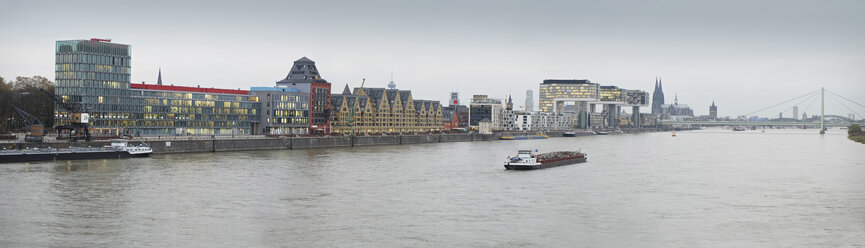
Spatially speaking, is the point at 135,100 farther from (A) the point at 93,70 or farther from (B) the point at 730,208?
(B) the point at 730,208

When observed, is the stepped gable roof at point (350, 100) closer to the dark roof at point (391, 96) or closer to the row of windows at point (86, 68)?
the dark roof at point (391, 96)

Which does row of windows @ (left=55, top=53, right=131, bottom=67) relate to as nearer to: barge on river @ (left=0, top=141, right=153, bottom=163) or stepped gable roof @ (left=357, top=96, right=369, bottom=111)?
barge on river @ (left=0, top=141, right=153, bottom=163)

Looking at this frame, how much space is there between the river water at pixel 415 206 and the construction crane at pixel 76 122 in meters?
A: 26.9

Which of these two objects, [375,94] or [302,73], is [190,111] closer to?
[302,73]

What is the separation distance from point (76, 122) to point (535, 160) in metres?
74.1

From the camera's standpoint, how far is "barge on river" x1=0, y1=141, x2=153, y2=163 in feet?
260

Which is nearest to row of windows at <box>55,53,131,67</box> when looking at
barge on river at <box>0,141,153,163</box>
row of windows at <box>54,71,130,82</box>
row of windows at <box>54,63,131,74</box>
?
row of windows at <box>54,63,131,74</box>

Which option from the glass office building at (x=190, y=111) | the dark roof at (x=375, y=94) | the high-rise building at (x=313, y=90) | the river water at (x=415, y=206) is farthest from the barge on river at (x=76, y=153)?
the dark roof at (x=375, y=94)

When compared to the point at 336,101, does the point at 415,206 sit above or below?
below

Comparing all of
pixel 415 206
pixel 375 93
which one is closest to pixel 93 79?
pixel 375 93

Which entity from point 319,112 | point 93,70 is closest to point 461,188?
point 93,70

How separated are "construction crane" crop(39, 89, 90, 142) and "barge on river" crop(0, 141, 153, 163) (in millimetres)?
13483

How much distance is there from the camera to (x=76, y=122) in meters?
116

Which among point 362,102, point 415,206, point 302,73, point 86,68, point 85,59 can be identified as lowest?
point 415,206
